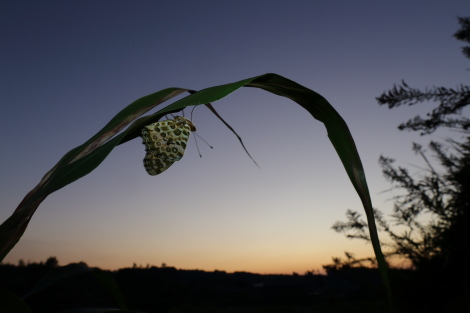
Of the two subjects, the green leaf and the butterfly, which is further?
the butterfly

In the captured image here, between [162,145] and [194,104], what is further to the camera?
[162,145]

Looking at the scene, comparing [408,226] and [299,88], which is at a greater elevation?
[408,226]

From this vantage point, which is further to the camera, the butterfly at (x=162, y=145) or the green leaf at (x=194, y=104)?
the butterfly at (x=162, y=145)

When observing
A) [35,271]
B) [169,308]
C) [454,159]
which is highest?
[454,159]

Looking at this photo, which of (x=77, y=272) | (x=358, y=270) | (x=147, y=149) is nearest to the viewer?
(x=147, y=149)

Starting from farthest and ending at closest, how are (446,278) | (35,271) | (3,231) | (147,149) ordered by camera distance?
1. (35,271)
2. (446,278)
3. (147,149)
4. (3,231)

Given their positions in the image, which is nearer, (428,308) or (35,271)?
(428,308)

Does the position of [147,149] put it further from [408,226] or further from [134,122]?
[408,226]

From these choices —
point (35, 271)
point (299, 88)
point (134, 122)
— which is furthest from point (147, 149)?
point (35, 271)
